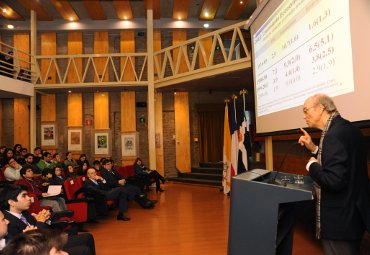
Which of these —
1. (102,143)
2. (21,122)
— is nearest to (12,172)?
(102,143)

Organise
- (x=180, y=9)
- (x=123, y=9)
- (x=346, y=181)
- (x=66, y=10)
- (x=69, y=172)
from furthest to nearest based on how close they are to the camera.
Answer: (x=180, y=9) → (x=123, y=9) → (x=66, y=10) → (x=69, y=172) → (x=346, y=181)

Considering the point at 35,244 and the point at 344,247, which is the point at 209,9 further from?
the point at 35,244

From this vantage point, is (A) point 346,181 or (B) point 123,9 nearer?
(A) point 346,181

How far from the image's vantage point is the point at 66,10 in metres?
10.7

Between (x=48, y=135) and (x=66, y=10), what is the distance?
4.74 metres

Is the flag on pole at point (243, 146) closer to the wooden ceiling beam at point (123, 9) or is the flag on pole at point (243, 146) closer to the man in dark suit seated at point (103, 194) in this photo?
the man in dark suit seated at point (103, 194)

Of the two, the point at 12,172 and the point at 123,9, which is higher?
the point at 123,9

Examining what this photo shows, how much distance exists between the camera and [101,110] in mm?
11680

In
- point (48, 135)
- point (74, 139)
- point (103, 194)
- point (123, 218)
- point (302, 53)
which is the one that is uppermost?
point (302, 53)

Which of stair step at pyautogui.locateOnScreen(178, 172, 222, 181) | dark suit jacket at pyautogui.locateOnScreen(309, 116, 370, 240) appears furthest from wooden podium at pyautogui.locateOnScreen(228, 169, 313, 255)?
stair step at pyautogui.locateOnScreen(178, 172, 222, 181)

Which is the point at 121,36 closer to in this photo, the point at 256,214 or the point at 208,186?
the point at 208,186

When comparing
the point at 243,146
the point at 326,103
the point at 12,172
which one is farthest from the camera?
the point at 243,146

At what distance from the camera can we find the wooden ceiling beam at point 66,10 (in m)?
10.1

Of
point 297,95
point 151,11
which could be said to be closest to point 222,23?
point 151,11
